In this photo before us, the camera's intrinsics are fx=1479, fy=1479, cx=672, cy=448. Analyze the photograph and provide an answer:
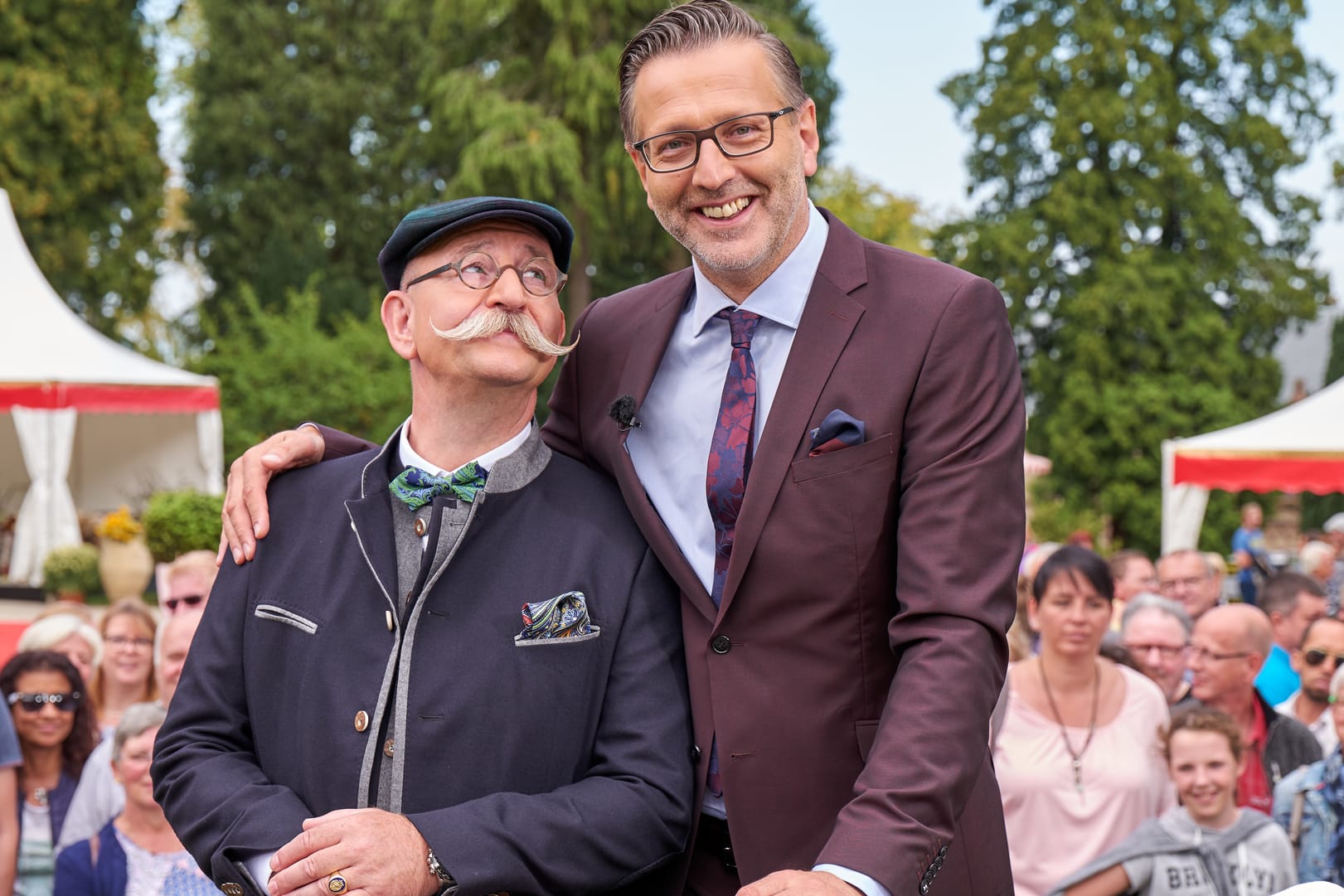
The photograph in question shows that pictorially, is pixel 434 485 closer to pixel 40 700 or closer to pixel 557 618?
pixel 557 618

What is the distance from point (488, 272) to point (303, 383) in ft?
70.0

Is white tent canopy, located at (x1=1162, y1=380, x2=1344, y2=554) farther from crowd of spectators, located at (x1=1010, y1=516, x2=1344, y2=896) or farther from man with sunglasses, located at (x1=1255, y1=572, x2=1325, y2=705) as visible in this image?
crowd of spectators, located at (x1=1010, y1=516, x2=1344, y2=896)

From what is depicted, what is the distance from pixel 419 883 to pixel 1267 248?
3013cm

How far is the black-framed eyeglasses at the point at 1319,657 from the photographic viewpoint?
6.17 meters

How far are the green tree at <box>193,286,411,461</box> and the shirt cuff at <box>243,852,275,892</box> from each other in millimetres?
20248

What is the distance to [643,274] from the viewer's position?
96.2 feet

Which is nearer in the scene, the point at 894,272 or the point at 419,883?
the point at 419,883

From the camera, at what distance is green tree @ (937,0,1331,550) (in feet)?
89.6

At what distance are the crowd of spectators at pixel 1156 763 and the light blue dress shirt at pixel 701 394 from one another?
273 centimetres

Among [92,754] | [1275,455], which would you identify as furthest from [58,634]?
[1275,455]

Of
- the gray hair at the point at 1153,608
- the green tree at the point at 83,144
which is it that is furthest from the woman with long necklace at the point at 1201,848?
the green tree at the point at 83,144

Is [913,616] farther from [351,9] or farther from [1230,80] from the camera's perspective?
[351,9]

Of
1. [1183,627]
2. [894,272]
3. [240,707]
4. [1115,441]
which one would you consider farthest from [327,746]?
[1115,441]

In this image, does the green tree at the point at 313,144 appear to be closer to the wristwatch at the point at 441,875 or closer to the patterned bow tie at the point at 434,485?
the patterned bow tie at the point at 434,485
